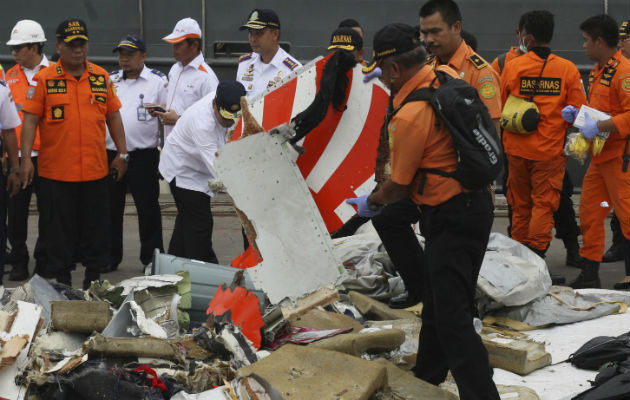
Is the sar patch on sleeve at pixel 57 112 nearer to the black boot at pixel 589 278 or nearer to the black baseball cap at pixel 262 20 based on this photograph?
the black baseball cap at pixel 262 20

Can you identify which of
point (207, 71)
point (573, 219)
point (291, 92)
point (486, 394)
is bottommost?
point (573, 219)

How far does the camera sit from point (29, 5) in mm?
9773

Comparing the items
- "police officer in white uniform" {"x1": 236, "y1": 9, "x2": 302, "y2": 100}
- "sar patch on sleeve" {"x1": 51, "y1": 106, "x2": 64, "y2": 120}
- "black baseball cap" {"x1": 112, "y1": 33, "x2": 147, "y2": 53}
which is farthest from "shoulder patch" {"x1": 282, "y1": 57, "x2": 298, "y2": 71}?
"sar patch on sleeve" {"x1": 51, "y1": 106, "x2": 64, "y2": 120}

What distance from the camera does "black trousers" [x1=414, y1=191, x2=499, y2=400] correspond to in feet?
11.8

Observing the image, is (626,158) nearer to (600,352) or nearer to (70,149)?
(600,352)

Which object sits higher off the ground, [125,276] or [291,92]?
[291,92]

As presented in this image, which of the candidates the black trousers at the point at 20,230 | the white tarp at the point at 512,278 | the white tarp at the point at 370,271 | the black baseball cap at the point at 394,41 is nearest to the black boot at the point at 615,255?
the white tarp at the point at 512,278

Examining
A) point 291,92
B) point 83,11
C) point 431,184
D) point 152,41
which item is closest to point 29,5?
point 83,11

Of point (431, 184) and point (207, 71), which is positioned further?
point (207, 71)

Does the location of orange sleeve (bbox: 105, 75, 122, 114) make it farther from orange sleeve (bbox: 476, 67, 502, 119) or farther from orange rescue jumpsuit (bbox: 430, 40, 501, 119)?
orange sleeve (bbox: 476, 67, 502, 119)

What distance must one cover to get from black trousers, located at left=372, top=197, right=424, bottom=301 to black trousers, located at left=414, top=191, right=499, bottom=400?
931mm

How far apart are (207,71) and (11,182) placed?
1.94 m

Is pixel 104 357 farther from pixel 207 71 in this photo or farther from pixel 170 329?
pixel 207 71

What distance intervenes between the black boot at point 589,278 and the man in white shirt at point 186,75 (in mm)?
3382
